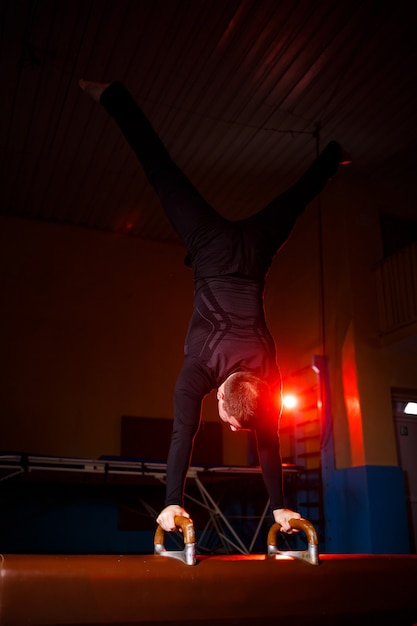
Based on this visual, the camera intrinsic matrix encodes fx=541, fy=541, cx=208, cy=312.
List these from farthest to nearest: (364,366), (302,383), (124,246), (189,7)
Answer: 1. (124,246)
2. (302,383)
3. (364,366)
4. (189,7)

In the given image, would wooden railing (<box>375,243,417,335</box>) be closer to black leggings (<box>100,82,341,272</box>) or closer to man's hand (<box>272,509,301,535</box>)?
black leggings (<box>100,82,341,272</box>)

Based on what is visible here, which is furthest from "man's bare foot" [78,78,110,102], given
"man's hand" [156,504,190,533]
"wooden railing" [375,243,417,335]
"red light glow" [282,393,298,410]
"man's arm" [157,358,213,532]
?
"red light glow" [282,393,298,410]

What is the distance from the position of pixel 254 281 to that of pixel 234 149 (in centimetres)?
366

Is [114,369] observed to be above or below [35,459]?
above

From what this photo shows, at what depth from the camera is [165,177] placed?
8.38ft

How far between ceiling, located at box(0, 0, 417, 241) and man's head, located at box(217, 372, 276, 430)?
3.34 meters

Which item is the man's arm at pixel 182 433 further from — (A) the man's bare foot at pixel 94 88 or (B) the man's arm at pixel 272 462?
(A) the man's bare foot at pixel 94 88

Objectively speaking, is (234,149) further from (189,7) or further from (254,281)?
(254,281)

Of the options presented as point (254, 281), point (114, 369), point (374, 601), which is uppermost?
point (114, 369)

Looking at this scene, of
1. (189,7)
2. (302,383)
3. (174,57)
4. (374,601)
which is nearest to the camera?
(374,601)

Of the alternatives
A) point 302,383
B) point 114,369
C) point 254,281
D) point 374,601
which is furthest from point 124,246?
point 374,601

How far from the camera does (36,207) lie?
662cm

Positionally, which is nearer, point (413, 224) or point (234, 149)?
point (234, 149)

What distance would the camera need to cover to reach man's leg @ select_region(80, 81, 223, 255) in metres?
2.45
